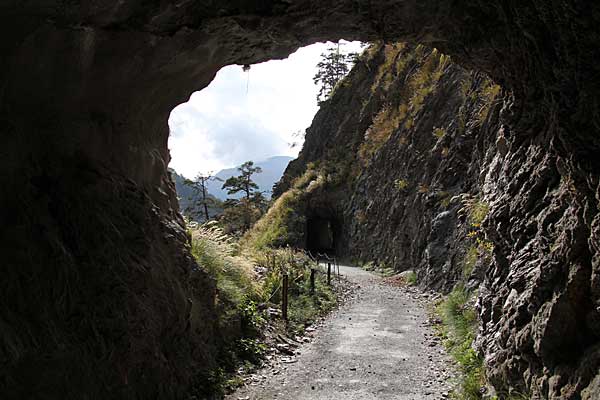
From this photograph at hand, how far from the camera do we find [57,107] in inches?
206

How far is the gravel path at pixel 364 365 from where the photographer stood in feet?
A: 20.4

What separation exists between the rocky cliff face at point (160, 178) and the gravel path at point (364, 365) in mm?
1104

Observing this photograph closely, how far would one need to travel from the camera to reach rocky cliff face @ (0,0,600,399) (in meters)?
3.88

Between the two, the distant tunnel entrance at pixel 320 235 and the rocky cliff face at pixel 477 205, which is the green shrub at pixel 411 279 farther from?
the distant tunnel entrance at pixel 320 235

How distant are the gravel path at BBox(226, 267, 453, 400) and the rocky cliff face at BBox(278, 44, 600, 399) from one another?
113cm

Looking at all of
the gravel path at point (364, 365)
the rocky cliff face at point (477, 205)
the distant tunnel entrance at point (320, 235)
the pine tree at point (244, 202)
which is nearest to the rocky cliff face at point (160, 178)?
the rocky cliff face at point (477, 205)

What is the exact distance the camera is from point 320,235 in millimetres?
35938

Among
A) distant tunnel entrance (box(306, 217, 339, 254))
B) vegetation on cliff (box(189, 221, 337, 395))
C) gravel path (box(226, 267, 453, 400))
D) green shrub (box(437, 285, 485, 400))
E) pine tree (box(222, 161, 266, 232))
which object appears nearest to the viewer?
green shrub (box(437, 285, 485, 400))

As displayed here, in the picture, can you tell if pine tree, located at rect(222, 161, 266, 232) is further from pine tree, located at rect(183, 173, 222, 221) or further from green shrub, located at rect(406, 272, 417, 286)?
green shrub, located at rect(406, 272, 417, 286)

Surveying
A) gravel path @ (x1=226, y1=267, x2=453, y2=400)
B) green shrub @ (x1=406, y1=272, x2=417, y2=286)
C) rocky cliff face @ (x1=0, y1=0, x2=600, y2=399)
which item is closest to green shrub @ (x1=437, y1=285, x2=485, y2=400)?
gravel path @ (x1=226, y1=267, x2=453, y2=400)

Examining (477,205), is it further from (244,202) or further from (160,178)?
(244,202)

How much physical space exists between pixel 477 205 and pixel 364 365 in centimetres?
527

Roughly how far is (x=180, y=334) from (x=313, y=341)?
11.6ft

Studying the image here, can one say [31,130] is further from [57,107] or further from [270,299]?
[270,299]
